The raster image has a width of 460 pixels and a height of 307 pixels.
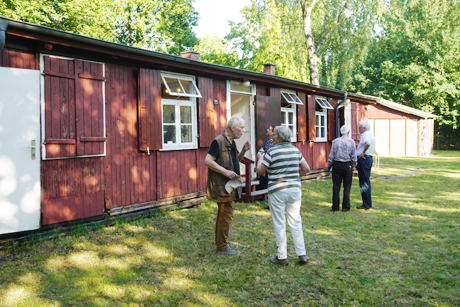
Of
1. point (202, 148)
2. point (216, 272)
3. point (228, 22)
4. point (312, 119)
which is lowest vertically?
point (216, 272)

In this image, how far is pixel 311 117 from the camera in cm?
1313

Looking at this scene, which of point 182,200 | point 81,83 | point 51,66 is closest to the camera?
point 51,66

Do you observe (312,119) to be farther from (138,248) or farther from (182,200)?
(138,248)

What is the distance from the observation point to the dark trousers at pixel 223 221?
4996mm

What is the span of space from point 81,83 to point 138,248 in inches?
113

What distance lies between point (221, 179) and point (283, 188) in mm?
835

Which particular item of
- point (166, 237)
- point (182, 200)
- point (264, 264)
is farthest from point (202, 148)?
point (264, 264)

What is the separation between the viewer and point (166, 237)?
6.06 metres

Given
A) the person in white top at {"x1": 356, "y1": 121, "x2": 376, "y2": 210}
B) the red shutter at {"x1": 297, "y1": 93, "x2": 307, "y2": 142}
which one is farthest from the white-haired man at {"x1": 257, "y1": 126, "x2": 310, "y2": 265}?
the red shutter at {"x1": 297, "y1": 93, "x2": 307, "y2": 142}

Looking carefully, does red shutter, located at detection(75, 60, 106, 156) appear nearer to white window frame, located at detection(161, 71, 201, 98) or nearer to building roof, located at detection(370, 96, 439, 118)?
white window frame, located at detection(161, 71, 201, 98)

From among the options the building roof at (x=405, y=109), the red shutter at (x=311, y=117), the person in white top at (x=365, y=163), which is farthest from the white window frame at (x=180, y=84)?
the building roof at (x=405, y=109)

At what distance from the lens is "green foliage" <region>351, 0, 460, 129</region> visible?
27.2m

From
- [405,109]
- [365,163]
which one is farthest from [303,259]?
[405,109]

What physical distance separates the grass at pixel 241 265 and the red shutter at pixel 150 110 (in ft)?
4.88
